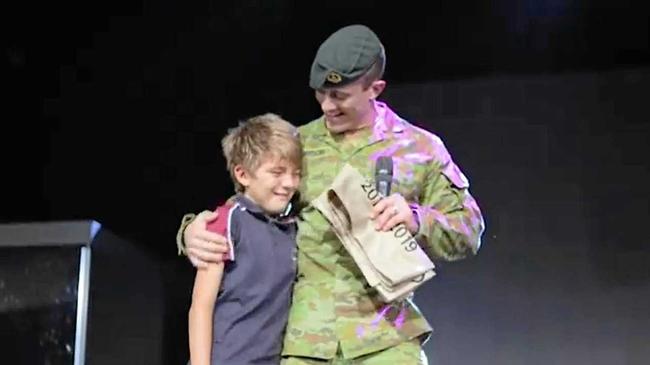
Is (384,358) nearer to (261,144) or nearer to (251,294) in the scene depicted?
(251,294)

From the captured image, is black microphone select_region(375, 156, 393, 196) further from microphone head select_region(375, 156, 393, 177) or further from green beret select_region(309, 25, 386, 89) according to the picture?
green beret select_region(309, 25, 386, 89)

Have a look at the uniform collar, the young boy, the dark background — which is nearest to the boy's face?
the young boy

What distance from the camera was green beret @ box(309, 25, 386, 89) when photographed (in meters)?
1.47

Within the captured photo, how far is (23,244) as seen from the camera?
224cm

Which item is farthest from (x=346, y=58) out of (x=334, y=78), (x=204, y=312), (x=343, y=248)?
(x=204, y=312)

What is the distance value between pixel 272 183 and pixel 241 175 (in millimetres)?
54

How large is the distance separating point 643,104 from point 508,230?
40 centimetres

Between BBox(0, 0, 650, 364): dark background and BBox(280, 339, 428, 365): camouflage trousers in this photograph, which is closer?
BBox(280, 339, 428, 365): camouflage trousers

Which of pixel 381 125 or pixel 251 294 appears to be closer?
pixel 251 294

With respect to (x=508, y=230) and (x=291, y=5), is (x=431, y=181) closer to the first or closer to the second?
(x=508, y=230)

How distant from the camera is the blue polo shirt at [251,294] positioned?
1.42 meters

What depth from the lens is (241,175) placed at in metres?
1.48

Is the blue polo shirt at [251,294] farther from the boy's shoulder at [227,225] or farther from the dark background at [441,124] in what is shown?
the dark background at [441,124]

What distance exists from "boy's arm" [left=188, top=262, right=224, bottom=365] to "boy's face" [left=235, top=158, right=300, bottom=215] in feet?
0.36
